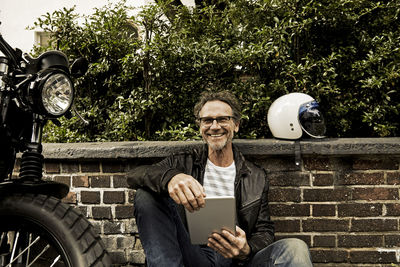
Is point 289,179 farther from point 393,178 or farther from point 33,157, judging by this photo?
point 33,157

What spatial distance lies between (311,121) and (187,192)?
52.5 inches

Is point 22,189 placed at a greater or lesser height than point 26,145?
lesser

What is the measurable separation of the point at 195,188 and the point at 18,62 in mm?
1117

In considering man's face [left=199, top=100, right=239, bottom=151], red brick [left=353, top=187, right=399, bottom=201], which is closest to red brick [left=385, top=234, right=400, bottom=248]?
red brick [left=353, top=187, right=399, bottom=201]

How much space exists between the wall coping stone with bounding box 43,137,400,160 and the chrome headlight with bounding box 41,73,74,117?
77 cm

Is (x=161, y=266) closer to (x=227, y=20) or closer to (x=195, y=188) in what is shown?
(x=195, y=188)

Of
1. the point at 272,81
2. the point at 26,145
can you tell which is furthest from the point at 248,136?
the point at 26,145

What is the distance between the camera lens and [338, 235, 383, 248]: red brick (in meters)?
2.30

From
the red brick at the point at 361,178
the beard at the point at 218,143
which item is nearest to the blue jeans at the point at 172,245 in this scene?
the beard at the point at 218,143

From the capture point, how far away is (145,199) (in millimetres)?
1735

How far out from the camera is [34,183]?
1.47 meters

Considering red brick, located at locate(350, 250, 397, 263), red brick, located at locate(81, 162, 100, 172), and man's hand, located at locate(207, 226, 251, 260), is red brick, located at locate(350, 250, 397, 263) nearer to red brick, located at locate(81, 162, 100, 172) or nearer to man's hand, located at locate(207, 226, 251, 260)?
man's hand, located at locate(207, 226, 251, 260)

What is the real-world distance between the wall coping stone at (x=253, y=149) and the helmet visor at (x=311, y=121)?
85mm

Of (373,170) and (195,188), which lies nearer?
(195,188)
